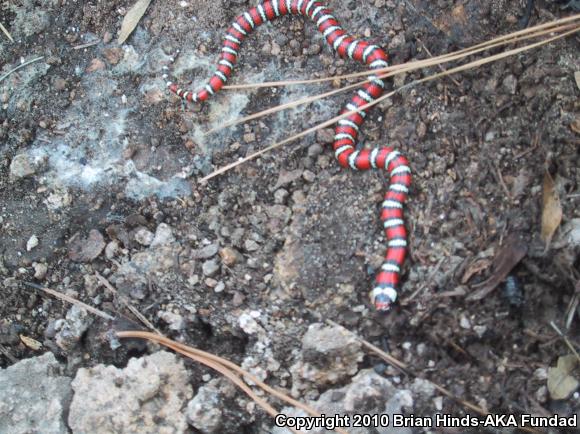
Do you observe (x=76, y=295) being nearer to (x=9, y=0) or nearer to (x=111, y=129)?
(x=111, y=129)

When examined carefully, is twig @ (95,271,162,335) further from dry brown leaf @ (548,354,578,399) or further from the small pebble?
dry brown leaf @ (548,354,578,399)

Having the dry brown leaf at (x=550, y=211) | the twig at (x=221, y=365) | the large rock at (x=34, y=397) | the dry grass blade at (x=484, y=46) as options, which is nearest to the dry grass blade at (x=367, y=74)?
the dry grass blade at (x=484, y=46)

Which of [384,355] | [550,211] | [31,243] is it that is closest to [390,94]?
[550,211]

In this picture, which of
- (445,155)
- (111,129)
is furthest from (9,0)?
(445,155)

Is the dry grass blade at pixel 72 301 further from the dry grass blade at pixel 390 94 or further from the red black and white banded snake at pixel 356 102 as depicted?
the red black and white banded snake at pixel 356 102

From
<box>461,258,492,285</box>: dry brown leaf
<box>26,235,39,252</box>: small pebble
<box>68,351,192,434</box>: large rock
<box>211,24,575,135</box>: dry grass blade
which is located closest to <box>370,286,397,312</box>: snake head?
<box>461,258,492,285</box>: dry brown leaf

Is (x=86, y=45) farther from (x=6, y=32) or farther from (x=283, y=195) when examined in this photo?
(x=283, y=195)

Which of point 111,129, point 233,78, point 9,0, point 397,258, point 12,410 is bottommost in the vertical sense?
point 12,410
